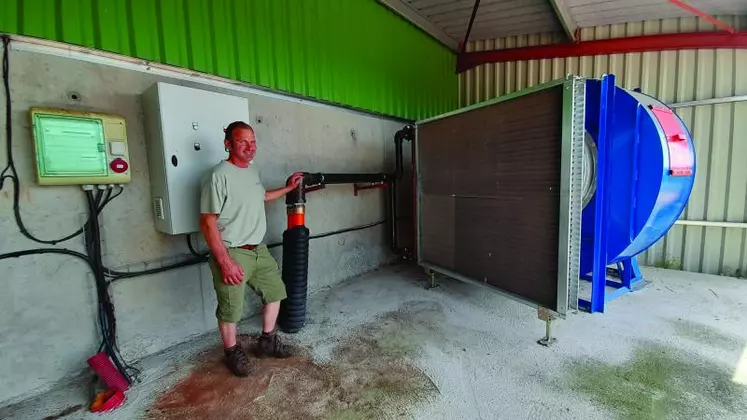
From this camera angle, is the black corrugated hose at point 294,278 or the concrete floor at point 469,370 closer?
the concrete floor at point 469,370

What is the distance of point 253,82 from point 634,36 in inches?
185

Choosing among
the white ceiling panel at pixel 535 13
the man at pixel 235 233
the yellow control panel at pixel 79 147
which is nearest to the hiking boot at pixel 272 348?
the man at pixel 235 233

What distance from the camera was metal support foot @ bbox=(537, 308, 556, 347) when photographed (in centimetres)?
223

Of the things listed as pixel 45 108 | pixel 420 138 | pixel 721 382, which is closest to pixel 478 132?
pixel 420 138

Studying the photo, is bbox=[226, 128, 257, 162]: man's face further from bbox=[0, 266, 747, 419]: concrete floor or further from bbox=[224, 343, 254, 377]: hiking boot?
bbox=[0, 266, 747, 419]: concrete floor

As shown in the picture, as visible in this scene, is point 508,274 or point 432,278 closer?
point 508,274

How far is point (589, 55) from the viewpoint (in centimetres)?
441

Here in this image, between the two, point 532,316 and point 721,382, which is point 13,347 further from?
point 721,382

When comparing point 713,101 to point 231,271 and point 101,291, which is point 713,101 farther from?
point 101,291

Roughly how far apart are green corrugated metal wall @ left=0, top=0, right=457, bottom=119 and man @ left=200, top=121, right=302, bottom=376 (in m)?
0.85

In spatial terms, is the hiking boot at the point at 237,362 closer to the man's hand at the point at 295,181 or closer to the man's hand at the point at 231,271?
the man's hand at the point at 231,271

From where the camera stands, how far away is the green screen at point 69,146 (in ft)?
5.76

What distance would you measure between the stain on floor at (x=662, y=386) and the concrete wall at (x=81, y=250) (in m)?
2.56

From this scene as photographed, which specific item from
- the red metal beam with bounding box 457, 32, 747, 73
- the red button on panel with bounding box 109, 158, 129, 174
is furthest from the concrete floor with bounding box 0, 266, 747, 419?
the red metal beam with bounding box 457, 32, 747, 73
